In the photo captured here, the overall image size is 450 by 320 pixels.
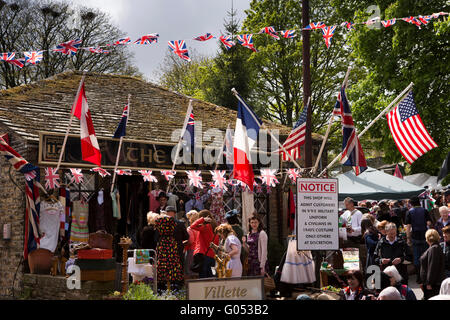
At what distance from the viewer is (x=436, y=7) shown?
74.7ft

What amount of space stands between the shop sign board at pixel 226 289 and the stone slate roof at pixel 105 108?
8.05 meters

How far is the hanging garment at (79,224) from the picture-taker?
1464 cm

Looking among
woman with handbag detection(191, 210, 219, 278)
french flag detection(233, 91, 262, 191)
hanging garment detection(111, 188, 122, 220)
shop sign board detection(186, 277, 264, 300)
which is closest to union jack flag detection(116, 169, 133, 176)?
hanging garment detection(111, 188, 122, 220)

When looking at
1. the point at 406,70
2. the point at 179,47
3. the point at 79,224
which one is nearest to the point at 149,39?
the point at 179,47

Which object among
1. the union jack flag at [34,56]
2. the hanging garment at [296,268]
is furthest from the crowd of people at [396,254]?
the union jack flag at [34,56]

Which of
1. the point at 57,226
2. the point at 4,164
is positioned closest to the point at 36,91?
the point at 4,164

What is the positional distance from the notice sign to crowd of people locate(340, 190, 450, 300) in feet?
2.81

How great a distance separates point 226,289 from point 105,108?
11695mm

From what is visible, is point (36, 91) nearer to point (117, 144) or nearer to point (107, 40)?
point (117, 144)

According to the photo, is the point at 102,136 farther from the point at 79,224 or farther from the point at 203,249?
the point at 203,249

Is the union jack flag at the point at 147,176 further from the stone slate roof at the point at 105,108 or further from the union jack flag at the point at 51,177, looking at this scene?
the union jack flag at the point at 51,177

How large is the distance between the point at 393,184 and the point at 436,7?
7.16 m

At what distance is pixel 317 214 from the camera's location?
10133mm

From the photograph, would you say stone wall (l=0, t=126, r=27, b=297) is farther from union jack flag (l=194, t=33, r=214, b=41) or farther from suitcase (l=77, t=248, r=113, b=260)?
union jack flag (l=194, t=33, r=214, b=41)
